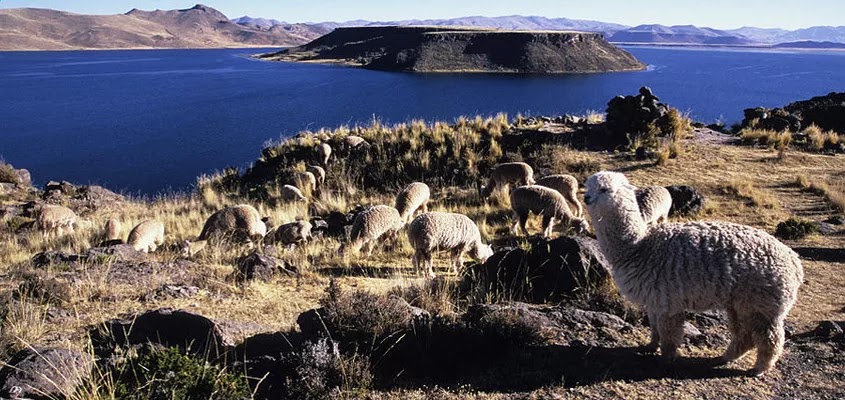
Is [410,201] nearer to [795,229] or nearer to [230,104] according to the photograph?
[795,229]

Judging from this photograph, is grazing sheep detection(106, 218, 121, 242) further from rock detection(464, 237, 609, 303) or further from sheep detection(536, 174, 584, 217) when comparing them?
sheep detection(536, 174, 584, 217)

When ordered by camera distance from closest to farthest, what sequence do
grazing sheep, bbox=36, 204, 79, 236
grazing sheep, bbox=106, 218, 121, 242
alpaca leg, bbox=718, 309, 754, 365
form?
alpaca leg, bbox=718, 309, 754, 365 → grazing sheep, bbox=106, 218, 121, 242 → grazing sheep, bbox=36, 204, 79, 236

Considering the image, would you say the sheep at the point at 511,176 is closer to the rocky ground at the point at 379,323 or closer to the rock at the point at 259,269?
the rocky ground at the point at 379,323

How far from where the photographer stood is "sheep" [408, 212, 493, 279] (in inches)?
338

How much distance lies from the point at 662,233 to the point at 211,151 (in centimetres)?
3521

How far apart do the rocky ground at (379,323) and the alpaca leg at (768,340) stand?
19 cm

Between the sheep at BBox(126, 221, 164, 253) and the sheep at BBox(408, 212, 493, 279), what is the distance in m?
5.23

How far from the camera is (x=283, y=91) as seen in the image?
65.1 m

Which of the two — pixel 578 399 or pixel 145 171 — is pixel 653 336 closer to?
pixel 578 399

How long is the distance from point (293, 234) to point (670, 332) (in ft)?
26.5

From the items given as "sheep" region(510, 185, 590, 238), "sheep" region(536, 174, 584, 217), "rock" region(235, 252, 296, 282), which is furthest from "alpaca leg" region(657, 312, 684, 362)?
"sheep" region(536, 174, 584, 217)

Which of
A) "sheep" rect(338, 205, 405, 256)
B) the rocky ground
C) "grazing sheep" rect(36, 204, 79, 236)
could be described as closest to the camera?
the rocky ground

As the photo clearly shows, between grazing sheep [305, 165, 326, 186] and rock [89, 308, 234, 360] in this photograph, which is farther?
grazing sheep [305, 165, 326, 186]

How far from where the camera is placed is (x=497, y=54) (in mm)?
101000
